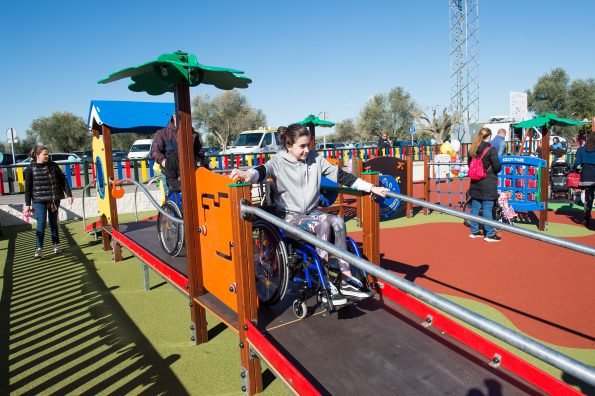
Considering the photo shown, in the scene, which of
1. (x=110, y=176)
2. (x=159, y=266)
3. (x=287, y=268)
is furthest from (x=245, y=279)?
(x=110, y=176)

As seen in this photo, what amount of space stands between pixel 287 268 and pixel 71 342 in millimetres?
2276

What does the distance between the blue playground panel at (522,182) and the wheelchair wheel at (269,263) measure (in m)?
6.21

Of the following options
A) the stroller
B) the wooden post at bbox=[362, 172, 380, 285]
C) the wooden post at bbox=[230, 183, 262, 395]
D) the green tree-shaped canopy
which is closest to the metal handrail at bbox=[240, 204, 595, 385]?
the wooden post at bbox=[230, 183, 262, 395]

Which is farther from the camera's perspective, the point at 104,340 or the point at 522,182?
the point at 522,182

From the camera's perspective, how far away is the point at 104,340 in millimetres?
4066

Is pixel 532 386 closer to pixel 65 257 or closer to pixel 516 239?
pixel 516 239

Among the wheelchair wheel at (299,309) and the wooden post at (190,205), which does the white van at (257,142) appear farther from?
the wheelchair wheel at (299,309)

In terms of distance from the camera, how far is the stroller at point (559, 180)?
36.4ft

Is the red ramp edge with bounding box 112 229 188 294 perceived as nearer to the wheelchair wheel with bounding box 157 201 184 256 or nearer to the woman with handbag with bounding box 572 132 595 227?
the wheelchair wheel with bounding box 157 201 184 256

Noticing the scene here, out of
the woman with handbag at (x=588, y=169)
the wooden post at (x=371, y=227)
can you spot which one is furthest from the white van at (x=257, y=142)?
the wooden post at (x=371, y=227)

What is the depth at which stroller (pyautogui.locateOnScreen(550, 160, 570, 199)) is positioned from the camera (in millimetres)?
11086

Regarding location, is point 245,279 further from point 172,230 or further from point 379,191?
point 172,230

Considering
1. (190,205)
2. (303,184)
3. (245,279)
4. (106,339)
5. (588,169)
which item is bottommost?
(106,339)

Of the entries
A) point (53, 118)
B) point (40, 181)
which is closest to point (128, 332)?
point (40, 181)
